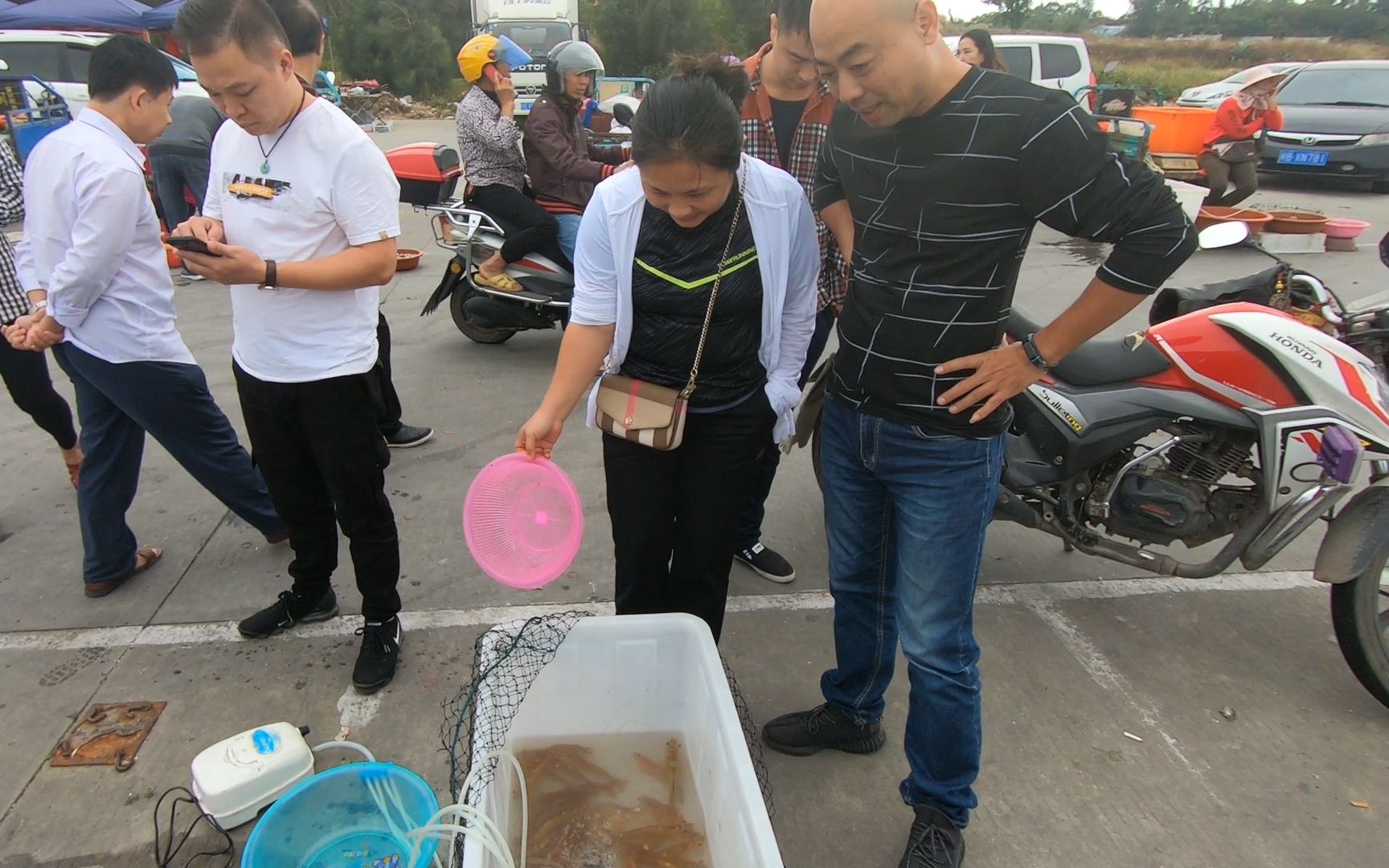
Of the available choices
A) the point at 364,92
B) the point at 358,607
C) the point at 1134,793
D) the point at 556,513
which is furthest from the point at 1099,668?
the point at 364,92

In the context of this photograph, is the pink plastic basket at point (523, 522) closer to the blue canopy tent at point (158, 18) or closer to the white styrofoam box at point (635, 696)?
the white styrofoam box at point (635, 696)

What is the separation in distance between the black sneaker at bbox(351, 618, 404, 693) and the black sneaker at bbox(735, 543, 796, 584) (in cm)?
126

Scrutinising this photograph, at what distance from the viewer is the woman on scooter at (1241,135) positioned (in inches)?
338

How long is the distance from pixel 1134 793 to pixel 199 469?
3.03 m

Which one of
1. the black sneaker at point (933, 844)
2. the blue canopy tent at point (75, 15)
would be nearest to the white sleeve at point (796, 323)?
the black sneaker at point (933, 844)

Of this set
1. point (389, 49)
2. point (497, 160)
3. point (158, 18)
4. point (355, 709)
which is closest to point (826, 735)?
point (355, 709)

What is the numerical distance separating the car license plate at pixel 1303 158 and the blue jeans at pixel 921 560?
40.9 feet

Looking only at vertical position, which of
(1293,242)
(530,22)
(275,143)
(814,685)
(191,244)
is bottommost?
(814,685)

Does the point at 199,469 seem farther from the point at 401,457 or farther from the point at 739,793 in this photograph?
the point at 739,793

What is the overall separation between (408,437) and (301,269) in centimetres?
209

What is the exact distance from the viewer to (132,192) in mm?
2443

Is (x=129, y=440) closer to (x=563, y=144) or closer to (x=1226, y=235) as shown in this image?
(x=563, y=144)

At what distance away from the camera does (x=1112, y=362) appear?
2641mm

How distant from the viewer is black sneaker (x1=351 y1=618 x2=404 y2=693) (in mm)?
2451
